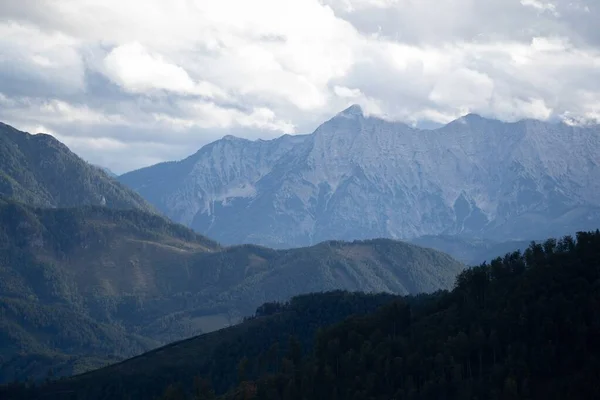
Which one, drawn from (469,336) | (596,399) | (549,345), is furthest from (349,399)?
(596,399)

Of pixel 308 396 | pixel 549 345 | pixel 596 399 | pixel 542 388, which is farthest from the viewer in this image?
pixel 308 396

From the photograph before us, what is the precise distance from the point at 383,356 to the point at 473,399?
116 feet

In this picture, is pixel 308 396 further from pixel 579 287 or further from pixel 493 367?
pixel 579 287

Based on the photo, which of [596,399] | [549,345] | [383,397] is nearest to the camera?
[596,399]

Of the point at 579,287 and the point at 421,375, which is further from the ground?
the point at 579,287

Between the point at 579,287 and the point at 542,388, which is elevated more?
the point at 579,287

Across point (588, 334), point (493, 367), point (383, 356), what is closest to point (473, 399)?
point (493, 367)

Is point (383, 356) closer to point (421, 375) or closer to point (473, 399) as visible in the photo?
point (421, 375)

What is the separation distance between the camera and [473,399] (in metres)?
166

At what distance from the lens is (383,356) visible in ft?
654

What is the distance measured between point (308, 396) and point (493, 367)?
4065cm

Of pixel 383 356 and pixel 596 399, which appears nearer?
pixel 596 399

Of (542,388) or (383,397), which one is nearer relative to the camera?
(542,388)

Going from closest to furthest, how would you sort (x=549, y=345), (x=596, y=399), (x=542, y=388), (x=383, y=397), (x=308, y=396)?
(x=596, y=399)
(x=542, y=388)
(x=549, y=345)
(x=383, y=397)
(x=308, y=396)
